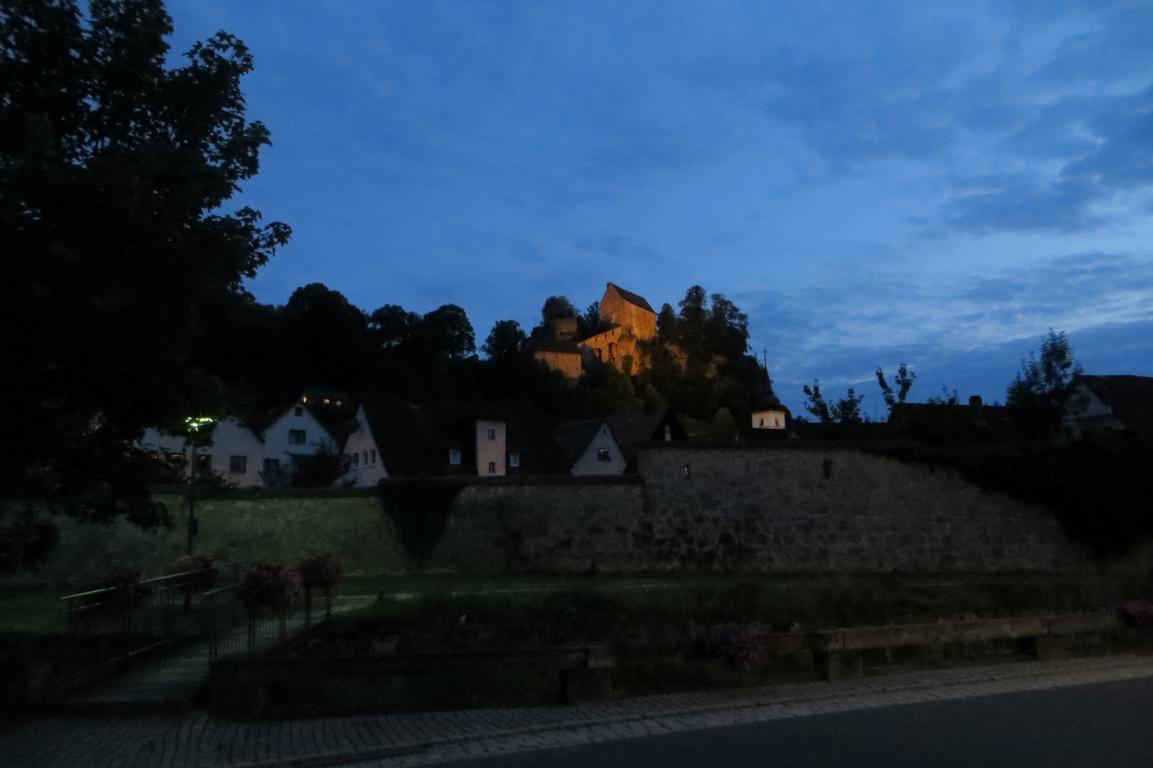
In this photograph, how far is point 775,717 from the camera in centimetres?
902

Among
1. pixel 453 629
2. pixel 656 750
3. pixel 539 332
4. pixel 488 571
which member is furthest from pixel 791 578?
pixel 539 332

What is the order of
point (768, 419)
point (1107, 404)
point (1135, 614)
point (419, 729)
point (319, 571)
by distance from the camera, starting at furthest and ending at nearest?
point (768, 419), point (1107, 404), point (319, 571), point (1135, 614), point (419, 729)

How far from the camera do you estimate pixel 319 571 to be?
15.1m

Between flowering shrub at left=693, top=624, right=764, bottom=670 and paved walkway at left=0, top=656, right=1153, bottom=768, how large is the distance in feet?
1.22

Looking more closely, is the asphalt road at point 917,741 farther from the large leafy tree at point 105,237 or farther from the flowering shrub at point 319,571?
the flowering shrub at point 319,571

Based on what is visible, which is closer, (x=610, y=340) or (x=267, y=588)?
(x=267, y=588)

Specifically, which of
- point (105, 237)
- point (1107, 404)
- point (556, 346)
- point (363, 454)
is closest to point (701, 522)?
point (105, 237)

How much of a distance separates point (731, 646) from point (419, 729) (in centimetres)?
324

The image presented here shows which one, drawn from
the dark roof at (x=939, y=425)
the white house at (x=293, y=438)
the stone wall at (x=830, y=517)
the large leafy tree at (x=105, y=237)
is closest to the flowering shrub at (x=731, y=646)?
the large leafy tree at (x=105, y=237)

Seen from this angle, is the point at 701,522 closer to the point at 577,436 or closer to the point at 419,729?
the point at 419,729

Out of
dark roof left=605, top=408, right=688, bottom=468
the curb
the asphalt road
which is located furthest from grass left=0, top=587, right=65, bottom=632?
dark roof left=605, top=408, right=688, bottom=468

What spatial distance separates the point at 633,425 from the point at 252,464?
25902mm

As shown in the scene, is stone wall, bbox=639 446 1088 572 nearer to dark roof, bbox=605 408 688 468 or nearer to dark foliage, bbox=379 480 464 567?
dark foliage, bbox=379 480 464 567

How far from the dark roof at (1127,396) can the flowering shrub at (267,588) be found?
40686mm
